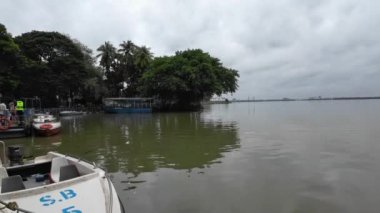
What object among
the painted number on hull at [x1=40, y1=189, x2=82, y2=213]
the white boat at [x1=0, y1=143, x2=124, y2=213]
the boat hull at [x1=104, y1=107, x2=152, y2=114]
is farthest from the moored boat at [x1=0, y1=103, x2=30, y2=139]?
the boat hull at [x1=104, y1=107, x2=152, y2=114]

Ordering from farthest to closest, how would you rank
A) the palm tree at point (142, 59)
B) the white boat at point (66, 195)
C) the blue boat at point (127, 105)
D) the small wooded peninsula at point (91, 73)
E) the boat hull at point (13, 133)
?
the palm tree at point (142, 59) → the blue boat at point (127, 105) → the small wooded peninsula at point (91, 73) → the boat hull at point (13, 133) → the white boat at point (66, 195)

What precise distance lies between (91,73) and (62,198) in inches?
1799

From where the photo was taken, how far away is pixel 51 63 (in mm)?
42125

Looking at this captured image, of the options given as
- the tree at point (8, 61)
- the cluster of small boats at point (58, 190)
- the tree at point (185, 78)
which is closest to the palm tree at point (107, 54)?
the tree at point (185, 78)

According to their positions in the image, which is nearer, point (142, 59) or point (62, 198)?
point (62, 198)

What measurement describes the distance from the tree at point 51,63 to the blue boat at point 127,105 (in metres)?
5.61

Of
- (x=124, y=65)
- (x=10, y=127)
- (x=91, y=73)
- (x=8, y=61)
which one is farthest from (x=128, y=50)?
(x=10, y=127)

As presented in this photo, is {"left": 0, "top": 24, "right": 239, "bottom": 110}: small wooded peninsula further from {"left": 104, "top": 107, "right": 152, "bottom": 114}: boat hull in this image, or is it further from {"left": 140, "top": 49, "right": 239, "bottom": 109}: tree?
{"left": 104, "top": 107, "right": 152, "bottom": 114}: boat hull

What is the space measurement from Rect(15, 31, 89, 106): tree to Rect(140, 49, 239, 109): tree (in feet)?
33.5

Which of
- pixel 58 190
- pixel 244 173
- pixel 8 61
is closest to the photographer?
pixel 58 190

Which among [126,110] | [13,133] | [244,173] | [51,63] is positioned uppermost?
[51,63]

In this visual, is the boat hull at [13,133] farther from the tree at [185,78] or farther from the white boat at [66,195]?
the tree at [185,78]

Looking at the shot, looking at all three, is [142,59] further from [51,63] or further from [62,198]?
[62,198]

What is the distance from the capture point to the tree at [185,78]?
44156 millimetres
